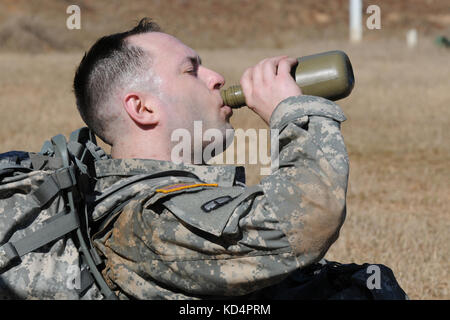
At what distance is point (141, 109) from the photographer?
8.03ft

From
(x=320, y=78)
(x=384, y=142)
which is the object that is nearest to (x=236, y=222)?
(x=320, y=78)

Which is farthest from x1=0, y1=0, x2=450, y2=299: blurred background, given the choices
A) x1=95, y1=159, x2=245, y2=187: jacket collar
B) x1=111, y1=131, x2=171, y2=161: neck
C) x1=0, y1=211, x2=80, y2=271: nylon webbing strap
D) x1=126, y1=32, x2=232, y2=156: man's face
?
x1=0, y1=211, x2=80, y2=271: nylon webbing strap

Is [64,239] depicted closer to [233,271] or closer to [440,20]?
[233,271]

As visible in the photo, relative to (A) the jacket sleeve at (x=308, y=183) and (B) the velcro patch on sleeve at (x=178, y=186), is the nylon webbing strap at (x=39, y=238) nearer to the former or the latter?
(B) the velcro patch on sleeve at (x=178, y=186)

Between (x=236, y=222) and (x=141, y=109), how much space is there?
683mm

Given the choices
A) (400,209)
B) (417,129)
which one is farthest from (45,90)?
(400,209)

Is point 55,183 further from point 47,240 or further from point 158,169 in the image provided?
point 158,169

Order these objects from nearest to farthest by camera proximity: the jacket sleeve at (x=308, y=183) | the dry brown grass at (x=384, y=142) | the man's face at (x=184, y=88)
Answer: the jacket sleeve at (x=308, y=183) < the man's face at (x=184, y=88) < the dry brown grass at (x=384, y=142)

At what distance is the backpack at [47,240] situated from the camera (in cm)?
204

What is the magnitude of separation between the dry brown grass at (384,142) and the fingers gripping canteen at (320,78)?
1.98 metres

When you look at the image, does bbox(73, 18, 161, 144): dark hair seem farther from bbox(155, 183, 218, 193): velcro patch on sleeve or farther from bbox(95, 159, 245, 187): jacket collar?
bbox(155, 183, 218, 193): velcro patch on sleeve

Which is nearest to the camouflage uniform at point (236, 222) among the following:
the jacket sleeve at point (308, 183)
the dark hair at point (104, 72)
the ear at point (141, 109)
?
the jacket sleeve at point (308, 183)

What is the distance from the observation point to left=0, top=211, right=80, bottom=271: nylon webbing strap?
6.67 ft

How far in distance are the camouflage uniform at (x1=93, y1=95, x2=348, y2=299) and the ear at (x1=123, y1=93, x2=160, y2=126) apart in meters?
0.28
